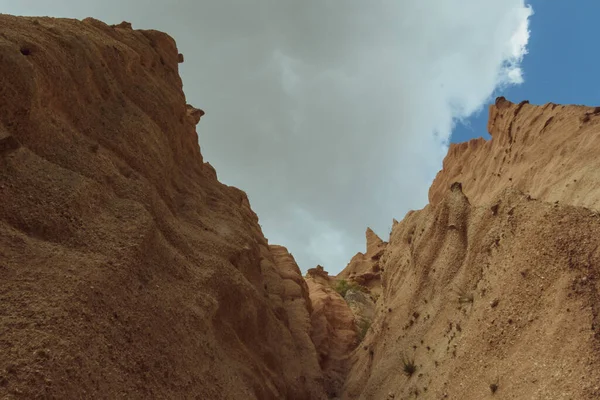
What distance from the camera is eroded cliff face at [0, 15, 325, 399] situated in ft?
28.5

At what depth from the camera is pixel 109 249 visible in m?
10.9

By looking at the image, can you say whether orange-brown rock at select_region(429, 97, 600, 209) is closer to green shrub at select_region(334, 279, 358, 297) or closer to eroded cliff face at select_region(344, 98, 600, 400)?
eroded cliff face at select_region(344, 98, 600, 400)

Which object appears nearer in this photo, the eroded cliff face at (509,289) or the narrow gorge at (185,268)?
→ the narrow gorge at (185,268)

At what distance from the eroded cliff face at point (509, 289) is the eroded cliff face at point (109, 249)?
4.96m

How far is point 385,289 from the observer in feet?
87.0

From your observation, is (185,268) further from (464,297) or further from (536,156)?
(536,156)

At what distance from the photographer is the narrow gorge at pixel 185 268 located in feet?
30.5

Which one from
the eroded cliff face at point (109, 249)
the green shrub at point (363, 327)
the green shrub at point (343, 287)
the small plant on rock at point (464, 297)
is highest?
the green shrub at point (343, 287)

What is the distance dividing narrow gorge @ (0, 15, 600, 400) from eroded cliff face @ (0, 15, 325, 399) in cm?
4

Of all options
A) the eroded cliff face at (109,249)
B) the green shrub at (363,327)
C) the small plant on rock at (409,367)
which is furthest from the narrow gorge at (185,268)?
the green shrub at (363,327)

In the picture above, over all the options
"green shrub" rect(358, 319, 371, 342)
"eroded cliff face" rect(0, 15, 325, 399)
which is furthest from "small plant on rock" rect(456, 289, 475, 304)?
"green shrub" rect(358, 319, 371, 342)

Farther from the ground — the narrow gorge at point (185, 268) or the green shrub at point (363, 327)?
the green shrub at point (363, 327)

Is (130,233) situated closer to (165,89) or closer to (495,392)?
(495,392)

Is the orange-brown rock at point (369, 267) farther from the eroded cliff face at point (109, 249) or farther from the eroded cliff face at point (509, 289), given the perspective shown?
the eroded cliff face at point (109, 249)
